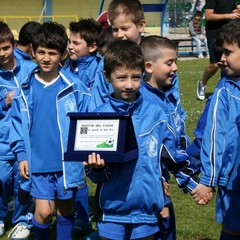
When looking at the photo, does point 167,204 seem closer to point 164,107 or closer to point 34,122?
point 164,107

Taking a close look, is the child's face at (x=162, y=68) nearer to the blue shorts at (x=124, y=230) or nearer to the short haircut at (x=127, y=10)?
the short haircut at (x=127, y=10)

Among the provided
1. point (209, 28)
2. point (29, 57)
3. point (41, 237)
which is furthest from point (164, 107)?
point (209, 28)

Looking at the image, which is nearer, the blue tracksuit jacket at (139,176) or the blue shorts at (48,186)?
the blue tracksuit jacket at (139,176)

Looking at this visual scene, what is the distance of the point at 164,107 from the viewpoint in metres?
4.97

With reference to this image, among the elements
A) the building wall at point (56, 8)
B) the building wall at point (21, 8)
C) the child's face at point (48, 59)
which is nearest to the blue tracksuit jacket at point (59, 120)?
the child's face at point (48, 59)

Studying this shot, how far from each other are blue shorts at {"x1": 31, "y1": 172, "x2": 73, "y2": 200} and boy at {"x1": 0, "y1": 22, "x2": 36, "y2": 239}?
0.82 metres

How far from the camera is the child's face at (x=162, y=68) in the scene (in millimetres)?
4996

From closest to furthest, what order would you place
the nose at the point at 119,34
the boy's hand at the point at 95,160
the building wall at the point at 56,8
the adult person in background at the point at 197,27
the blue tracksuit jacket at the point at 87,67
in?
the boy's hand at the point at 95,160, the nose at the point at 119,34, the blue tracksuit jacket at the point at 87,67, the adult person in background at the point at 197,27, the building wall at the point at 56,8

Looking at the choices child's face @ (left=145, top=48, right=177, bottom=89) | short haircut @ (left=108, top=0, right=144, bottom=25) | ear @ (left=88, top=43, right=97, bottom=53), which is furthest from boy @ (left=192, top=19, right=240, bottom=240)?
ear @ (left=88, top=43, right=97, bottom=53)

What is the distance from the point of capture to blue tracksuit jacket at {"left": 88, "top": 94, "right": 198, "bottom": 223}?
438 centimetres

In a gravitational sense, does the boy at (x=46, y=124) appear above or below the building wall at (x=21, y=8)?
above

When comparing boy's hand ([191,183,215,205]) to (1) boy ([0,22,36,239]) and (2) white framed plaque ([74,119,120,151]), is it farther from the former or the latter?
(1) boy ([0,22,36,239])

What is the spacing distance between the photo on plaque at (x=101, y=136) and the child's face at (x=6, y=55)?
2120 mm

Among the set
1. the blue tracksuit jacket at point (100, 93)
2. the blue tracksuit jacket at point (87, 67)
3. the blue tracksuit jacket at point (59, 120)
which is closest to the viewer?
the blue tracksuit jacket at point (100, 93)
